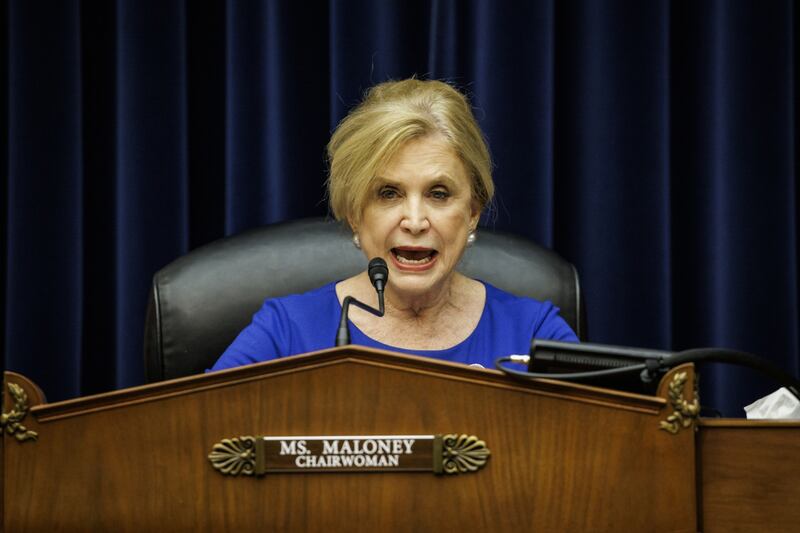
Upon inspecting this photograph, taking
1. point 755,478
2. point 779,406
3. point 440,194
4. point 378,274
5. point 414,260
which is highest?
point 440,194

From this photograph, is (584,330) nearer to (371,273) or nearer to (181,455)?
(371,273)

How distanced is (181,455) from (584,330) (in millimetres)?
1125

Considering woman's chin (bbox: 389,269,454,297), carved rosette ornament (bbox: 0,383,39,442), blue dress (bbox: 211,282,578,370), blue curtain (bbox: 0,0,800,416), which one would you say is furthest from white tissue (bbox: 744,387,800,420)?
blue curtain (bbox: 0,0,800,416)

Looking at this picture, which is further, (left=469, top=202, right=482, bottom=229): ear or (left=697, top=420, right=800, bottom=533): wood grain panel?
(left=469, top=202, right=482, bottom=229): ear

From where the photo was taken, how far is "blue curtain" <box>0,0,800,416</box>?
2357 millimetres

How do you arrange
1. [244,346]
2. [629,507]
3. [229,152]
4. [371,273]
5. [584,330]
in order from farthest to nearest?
[229,152]
[584,330]
[244,346]
[371,273]
[629,507]

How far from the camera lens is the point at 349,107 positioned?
7.79ft

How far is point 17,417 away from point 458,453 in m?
0.43

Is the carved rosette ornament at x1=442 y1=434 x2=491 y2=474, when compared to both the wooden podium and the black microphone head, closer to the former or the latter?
the wooden podium

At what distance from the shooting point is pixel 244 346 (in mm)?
1687

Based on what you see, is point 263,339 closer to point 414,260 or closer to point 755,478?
point 414,260

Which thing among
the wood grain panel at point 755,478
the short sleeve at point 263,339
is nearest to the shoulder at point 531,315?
the short sleeve at point 263,339

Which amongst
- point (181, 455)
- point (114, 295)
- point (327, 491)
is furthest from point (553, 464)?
point (114, 295)

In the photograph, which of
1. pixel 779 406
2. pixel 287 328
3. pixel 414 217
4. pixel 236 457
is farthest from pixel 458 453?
pixel 287 328
